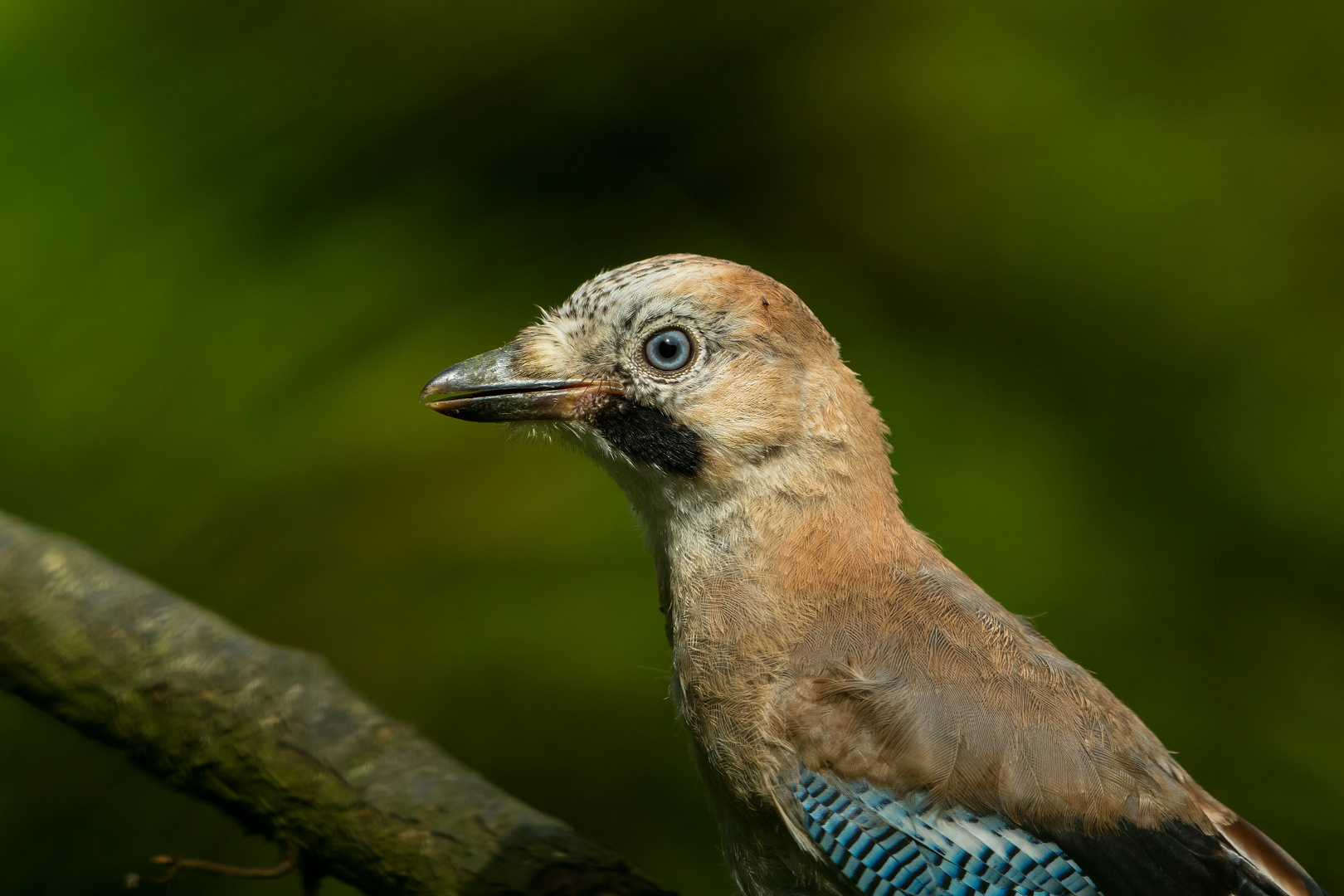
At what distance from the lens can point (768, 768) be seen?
1979mm

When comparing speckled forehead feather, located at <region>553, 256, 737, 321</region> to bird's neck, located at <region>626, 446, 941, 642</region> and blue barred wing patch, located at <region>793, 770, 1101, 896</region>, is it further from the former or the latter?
blue barred wing patch, located at <region>793, 770, 1101, 896</region>

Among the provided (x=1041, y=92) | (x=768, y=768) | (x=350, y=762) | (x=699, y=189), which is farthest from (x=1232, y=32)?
(x=350, y=762)

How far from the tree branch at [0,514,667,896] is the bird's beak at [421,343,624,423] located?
2.63 feet

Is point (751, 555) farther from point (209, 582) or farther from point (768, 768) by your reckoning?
point (209, 582)

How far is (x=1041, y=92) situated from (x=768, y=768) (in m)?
2.38

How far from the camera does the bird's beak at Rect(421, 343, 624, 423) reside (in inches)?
84.8

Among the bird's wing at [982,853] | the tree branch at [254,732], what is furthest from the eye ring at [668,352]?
the tree branch at [254,732]

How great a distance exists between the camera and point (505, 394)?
218cm

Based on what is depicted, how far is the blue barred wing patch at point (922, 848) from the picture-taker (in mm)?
1906

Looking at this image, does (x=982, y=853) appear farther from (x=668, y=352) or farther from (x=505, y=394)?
(x=505, y=394)

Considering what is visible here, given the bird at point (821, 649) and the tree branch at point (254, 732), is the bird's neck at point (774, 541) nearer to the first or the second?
the bird at point (821, 649)

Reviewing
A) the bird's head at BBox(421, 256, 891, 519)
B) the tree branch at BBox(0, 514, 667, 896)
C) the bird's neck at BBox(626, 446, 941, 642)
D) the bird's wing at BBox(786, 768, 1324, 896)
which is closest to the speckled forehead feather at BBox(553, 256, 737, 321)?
the bird's head at BBox(421, 256, 891, 519)

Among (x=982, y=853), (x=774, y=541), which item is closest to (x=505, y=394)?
(x=774, y=541)

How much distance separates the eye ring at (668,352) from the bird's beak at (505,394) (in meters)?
0.09
